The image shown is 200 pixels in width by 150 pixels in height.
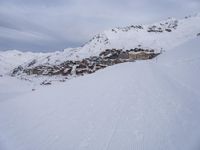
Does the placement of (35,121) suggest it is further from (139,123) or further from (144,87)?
(144,87)

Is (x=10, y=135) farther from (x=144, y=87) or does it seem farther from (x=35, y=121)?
(x=144, y=87)

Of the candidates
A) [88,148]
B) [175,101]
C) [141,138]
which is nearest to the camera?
[88,148]

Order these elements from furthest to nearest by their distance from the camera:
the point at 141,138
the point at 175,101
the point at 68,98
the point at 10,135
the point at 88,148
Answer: the point at 68,98, the point at 175,101, the point at 10,135, the point at 141,138, the point at 88,148

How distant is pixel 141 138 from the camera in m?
10.7

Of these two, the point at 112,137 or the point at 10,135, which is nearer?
the point at 112,137

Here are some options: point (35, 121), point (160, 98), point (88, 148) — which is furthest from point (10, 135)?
point (160, 98)

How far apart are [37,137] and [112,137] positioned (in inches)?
119

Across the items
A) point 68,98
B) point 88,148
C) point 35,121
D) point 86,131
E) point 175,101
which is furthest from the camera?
point 68,98

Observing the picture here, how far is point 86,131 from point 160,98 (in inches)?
239

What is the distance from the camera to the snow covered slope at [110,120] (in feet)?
34.9

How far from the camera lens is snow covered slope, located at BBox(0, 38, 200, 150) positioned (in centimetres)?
1062

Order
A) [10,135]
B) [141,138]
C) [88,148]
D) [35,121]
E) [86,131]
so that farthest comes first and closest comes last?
[35,121] < [10,135] < [86,131] < [141,138] < [88,148]

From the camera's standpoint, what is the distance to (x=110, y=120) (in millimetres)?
12844

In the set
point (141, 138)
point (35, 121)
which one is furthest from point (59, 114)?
point (141, 138)
